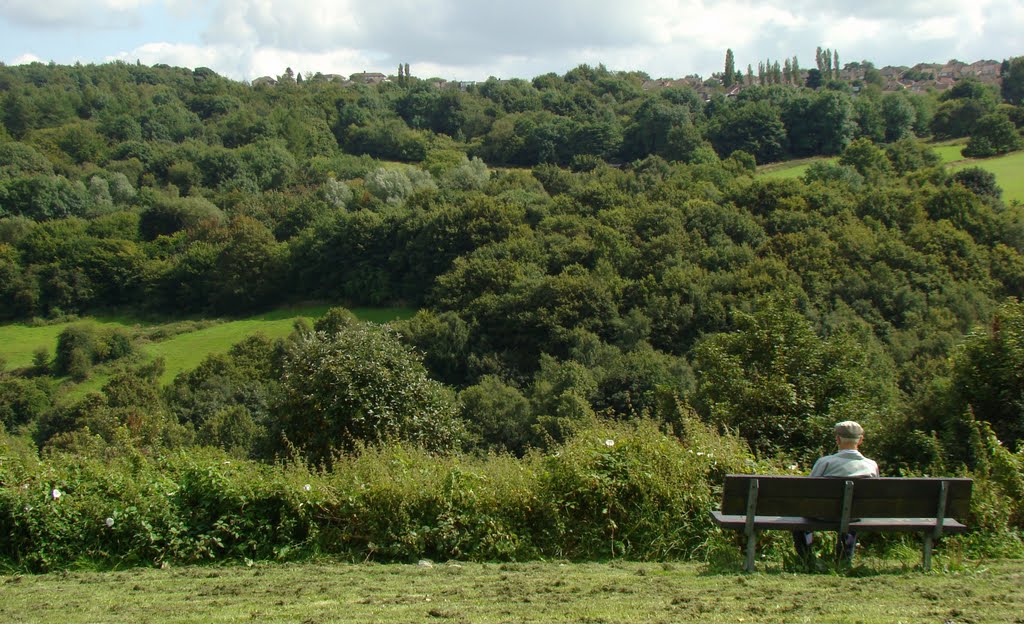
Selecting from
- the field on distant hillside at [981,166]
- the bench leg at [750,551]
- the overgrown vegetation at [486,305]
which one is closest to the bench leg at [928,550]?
the overgrown vegetation at [486,305]

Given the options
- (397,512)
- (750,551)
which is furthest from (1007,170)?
(397,512)

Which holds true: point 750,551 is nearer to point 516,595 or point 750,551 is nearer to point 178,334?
point 516,595

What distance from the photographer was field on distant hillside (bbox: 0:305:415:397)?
6106 cm

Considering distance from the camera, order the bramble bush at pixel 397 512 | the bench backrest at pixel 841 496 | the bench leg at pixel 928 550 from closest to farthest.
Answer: the bench backrest at pixel 841 496 < the bench leg at pixel 928 550 < the bramble bush at pixel 397 512

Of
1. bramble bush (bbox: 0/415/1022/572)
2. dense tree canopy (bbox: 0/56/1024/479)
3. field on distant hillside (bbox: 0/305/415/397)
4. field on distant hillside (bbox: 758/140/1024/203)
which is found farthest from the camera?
field on distant hillside (bbox: 758/140/1024/203)

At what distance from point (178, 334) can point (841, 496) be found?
69904 millimetres

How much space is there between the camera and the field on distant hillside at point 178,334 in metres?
61.1

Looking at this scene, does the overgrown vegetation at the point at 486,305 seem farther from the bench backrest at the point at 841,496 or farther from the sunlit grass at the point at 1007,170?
Result: the sunlit grass at the point at 1007,170

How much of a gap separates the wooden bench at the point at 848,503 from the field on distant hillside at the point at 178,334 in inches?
2193

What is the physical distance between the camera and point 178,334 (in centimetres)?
6981

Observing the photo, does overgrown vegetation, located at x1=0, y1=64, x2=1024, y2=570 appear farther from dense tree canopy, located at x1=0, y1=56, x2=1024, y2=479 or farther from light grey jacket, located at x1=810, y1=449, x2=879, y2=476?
light grey jacket, located at x1=810, y1=449, x2=879, y2=476

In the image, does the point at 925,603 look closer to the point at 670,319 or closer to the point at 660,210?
the point at 670,319

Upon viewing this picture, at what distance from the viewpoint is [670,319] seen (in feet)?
174

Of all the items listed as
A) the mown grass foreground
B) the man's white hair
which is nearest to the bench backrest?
the man's white hair
